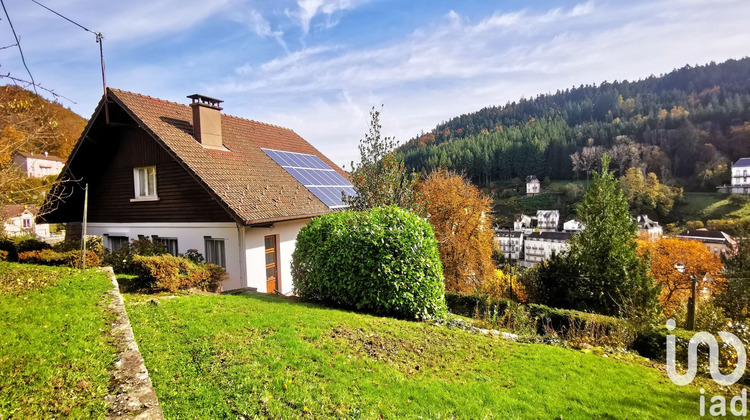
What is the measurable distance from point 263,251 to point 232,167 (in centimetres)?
403

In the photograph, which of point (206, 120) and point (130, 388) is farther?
point (206, 120)

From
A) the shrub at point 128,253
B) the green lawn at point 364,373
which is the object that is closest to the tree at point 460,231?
the shrub at point 128,253

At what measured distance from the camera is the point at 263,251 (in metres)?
13.4

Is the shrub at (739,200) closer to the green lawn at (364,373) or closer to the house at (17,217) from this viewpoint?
the green lawn at (364,373)

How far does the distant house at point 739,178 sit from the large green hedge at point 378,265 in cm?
10954

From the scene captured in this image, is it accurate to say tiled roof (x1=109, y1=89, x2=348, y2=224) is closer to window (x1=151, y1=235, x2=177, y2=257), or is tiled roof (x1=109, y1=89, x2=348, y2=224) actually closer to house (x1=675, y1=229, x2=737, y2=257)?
window (x1=151, y1=235, x2=177, y2=257)

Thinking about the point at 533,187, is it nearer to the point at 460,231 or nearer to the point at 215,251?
the point at 460,231

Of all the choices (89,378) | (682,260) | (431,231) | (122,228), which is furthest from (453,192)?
(682,260)

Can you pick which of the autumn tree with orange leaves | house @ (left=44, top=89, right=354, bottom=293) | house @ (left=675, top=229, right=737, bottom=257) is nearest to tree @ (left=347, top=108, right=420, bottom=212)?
house @ (left=44, top=89, right=354, bottom=293)

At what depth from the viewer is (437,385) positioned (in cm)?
528

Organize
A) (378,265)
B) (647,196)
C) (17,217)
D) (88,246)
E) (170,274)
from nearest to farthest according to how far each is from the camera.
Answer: (378,265), (170,274), (88,246), (17,217), (647,196)

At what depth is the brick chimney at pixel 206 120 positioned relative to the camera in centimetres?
1508

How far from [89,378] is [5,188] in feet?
21.3

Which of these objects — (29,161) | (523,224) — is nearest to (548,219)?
(523,224)
